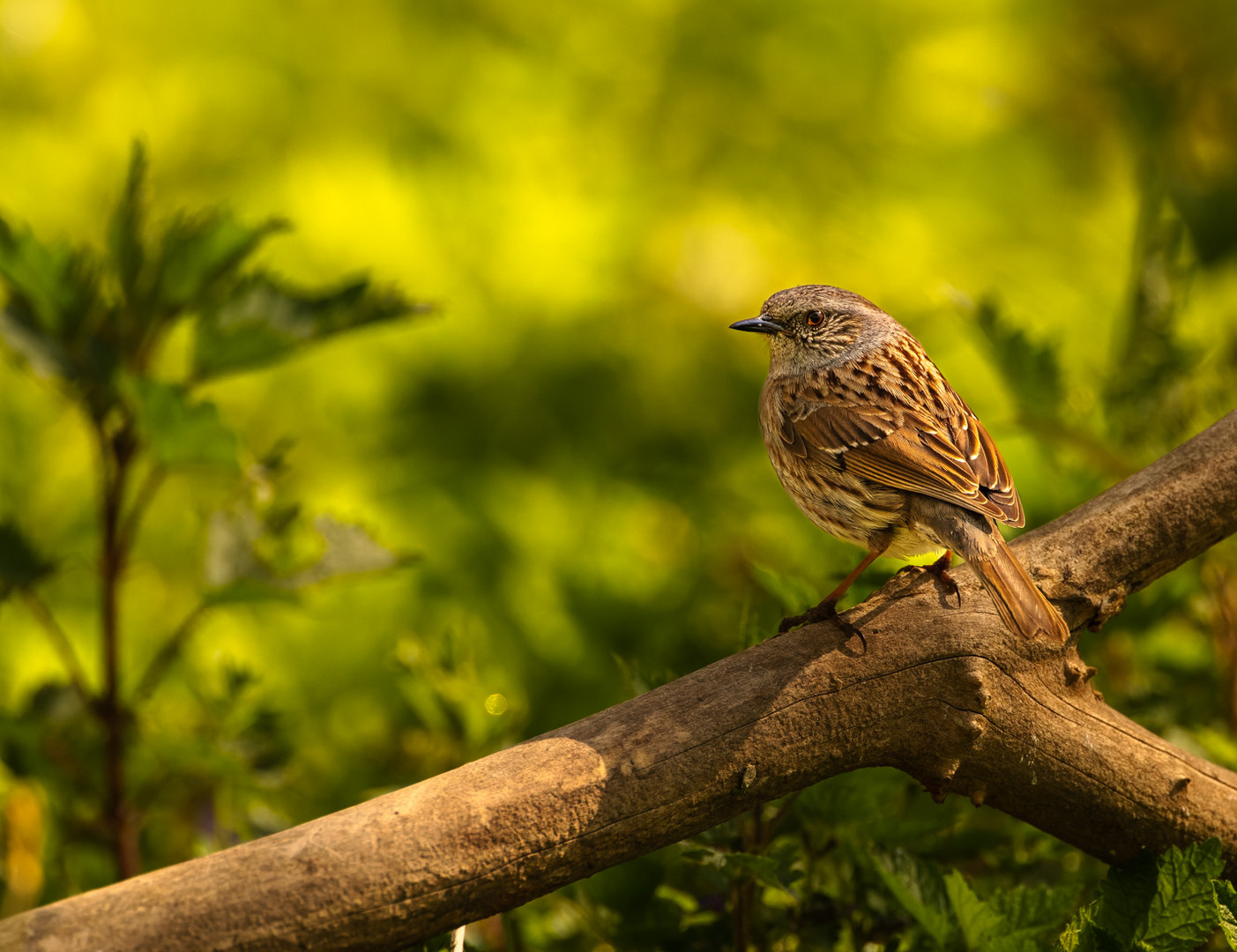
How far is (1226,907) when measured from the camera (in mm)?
1531

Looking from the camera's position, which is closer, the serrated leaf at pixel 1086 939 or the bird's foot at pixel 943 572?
the serrated leaf at pixel 1086 939

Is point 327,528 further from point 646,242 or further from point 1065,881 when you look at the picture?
point 646,242

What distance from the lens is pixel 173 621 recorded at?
353 cm

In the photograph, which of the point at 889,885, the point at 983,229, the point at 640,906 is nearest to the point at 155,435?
the point at 640,906

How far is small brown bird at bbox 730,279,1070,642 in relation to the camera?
1962mm

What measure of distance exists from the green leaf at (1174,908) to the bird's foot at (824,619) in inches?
19.5

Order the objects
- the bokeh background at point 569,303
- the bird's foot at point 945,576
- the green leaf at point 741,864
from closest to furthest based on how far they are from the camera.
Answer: the green leaf at point 741,864 → the bird's foot at point 945,576 → the bokeh background at point 569,303

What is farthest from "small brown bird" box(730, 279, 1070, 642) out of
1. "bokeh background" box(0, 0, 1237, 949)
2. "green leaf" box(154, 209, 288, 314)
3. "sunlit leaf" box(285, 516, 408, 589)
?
"green leaf" box(154, 209, 288, 314)

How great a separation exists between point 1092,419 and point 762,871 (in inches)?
69.8

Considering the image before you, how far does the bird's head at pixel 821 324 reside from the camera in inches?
95.3

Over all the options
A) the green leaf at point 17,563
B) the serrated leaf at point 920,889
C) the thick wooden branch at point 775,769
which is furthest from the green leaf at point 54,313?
the serrated leaf at point 920,889

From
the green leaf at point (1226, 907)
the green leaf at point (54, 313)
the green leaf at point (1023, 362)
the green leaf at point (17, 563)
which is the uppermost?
the green leaf at point (1023, 362)

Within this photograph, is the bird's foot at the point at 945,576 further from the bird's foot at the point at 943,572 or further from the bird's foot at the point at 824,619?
the bird's foot at the point at 824,619

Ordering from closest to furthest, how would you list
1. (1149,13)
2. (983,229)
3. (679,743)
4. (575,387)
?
1. (679,743)
2. (575,387)
3. (983,229)
4. (1149,13)
